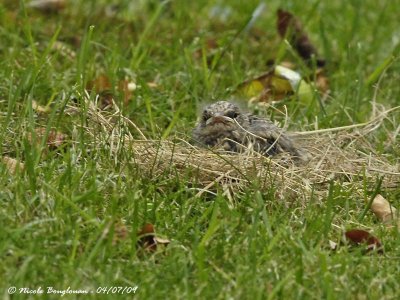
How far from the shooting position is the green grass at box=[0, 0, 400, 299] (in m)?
4.14

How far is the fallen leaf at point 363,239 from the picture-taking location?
4.63 m

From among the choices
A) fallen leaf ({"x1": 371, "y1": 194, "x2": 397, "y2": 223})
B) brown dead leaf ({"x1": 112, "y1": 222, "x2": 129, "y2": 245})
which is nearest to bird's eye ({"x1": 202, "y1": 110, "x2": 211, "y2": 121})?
fallen leaf ({"x1": 371, "y1": 194, "x2": 397, "y2": 223})

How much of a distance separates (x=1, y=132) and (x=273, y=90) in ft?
7.61

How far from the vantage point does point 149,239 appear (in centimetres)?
452

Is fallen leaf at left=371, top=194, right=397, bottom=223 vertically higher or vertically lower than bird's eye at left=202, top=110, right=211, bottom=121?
higher

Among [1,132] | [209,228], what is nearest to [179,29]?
[1,132]

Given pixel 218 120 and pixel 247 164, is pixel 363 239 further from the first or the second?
pixel 218 120

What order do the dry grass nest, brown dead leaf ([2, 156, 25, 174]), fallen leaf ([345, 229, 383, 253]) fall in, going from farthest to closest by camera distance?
the dry grass nest < brown dead leaf ([2, 156, 25, 174]) < fallen leaf ([345, 229, 383, 253])

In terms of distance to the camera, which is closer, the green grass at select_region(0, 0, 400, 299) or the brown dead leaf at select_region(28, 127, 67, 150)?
the green grass at select_region(0, 0, 400, 299)

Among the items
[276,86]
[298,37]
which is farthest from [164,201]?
[298,37]

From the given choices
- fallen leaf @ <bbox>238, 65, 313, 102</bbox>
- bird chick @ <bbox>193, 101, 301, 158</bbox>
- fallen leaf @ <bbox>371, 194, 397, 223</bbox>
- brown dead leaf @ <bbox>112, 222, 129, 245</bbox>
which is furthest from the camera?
fallen leaf @ <bbox>238, 65, 313, 102</bbox>

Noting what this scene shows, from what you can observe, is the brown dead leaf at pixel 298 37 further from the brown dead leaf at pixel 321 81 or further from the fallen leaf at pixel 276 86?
the fallen leaf at pixel 276 86

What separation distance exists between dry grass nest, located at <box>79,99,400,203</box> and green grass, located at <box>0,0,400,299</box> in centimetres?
6

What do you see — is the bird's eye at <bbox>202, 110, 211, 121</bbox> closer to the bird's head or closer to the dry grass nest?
the bird's head
